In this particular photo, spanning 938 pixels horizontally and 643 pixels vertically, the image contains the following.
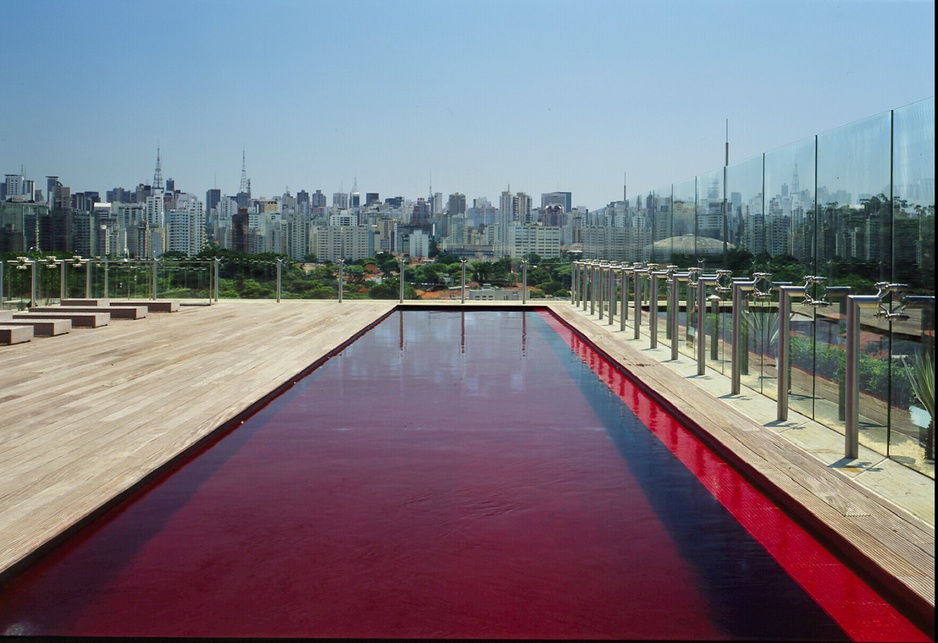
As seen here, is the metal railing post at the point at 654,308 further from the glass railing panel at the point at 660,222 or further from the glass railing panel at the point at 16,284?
the glass railing panel at the point at 16,284

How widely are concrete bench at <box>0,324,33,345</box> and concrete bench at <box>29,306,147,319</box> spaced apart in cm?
316

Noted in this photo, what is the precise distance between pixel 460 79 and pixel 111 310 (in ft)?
36.0

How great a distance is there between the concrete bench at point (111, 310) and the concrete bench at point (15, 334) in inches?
124

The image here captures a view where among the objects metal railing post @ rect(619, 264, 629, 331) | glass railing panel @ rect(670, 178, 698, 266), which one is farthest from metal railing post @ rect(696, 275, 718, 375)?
metal railing post @ rect(619, 264, 629, 331)

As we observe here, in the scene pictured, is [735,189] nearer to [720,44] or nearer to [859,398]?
[859,398]

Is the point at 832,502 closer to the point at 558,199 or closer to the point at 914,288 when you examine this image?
the point at 914,288

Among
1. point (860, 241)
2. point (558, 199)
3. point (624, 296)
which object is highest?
point (558, 199)

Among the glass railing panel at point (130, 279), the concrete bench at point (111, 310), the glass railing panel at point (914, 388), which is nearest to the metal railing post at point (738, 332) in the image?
the glass railing panel at point (914, 388)

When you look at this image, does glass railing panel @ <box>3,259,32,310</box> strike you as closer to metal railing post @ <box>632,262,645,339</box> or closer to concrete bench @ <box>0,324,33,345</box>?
concrete bench @ <box>0,324,33,345</box>

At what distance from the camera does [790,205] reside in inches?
233

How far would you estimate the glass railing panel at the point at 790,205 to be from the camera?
18.1 ft

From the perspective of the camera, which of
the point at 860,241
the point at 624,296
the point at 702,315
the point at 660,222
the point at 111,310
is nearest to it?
the point at 860,241

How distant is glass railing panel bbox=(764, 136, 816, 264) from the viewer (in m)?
5.52

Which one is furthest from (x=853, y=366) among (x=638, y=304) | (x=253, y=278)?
(x=253, y=278)
